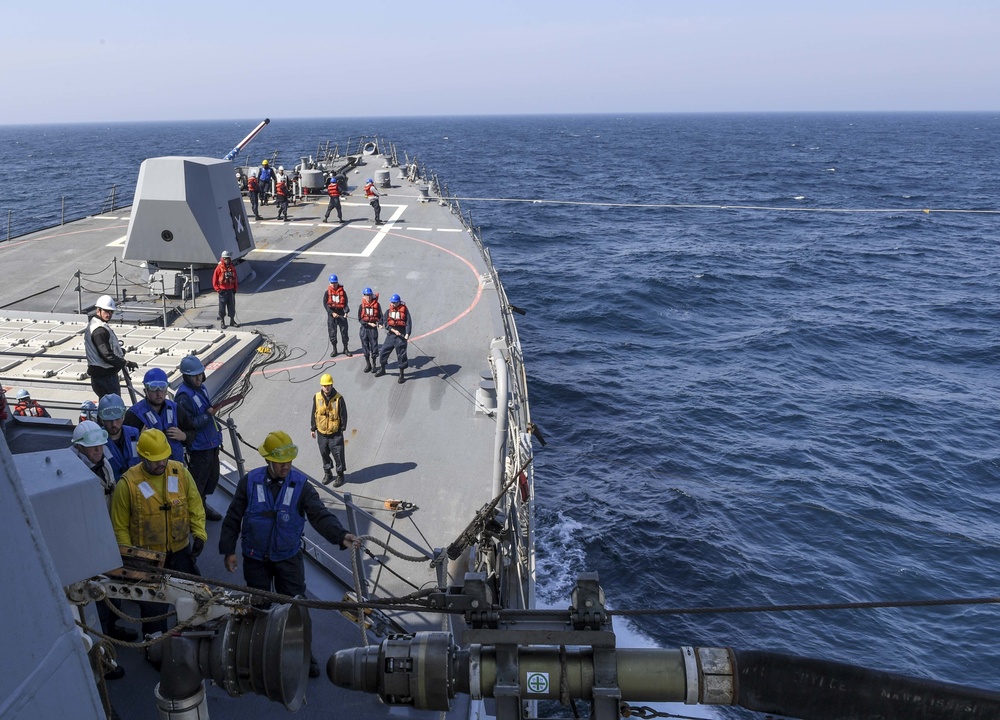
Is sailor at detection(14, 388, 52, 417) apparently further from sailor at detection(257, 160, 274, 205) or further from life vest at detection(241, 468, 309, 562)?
sailor at detection(257, 160, 274, 205)

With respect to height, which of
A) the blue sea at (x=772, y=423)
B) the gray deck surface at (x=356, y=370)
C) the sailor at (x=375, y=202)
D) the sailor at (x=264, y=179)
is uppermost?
the sailor at (x=264, y=179)

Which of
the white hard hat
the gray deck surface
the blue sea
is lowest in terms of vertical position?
the blue sea

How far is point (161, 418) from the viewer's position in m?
6.72

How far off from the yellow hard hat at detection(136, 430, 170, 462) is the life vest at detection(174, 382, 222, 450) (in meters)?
2.15

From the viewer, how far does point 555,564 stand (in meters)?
14.9

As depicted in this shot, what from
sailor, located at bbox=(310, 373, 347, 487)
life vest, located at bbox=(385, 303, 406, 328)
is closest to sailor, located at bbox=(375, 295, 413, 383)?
life vest, located at bbox=(385, 303, 406, 328)

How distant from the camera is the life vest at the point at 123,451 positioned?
606cm

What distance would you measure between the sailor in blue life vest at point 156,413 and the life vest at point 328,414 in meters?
2.50

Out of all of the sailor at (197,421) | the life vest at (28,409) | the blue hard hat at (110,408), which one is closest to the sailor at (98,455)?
the blue hard hat at (110,408)

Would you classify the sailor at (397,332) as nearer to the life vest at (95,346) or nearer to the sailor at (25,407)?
the life vest at (95,346)

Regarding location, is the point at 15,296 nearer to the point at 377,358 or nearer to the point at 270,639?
the point at 377,358

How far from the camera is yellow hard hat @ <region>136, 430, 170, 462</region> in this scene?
5.05 metres

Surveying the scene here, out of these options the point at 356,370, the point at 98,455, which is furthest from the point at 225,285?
the point at 98,455

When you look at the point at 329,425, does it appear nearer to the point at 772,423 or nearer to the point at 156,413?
the point at 156,413
